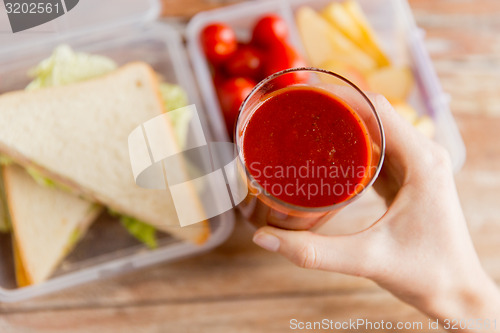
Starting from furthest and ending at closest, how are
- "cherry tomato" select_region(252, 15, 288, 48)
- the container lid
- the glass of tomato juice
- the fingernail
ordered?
"cherry tomato" select_region(252, 15, 288, 48), the container lid, the fingernail, the glass of tomato juice

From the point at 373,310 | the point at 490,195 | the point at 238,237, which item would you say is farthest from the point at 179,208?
the point at 490,195

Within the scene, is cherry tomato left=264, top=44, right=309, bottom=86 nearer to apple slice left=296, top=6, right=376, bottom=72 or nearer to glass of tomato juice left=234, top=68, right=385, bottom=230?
apple slice left=296, top=6, right=376, bottom=72

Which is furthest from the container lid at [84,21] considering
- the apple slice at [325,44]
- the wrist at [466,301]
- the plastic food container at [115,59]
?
the wrist at [466,301]

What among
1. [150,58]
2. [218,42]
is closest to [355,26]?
[218,42]

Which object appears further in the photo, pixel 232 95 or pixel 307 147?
pixel 232 95

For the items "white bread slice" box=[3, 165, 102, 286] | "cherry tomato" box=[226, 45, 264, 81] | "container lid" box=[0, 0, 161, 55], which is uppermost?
"container lid" box=[0, 0, 161, 55]

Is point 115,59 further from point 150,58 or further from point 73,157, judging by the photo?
point 73,157

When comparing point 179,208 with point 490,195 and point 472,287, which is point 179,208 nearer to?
point 472,287

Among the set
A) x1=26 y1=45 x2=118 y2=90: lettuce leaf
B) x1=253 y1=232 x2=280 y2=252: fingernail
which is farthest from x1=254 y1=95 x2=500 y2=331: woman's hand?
x1=26 y1=45 x2=118 y2=90: lettuce leaf
